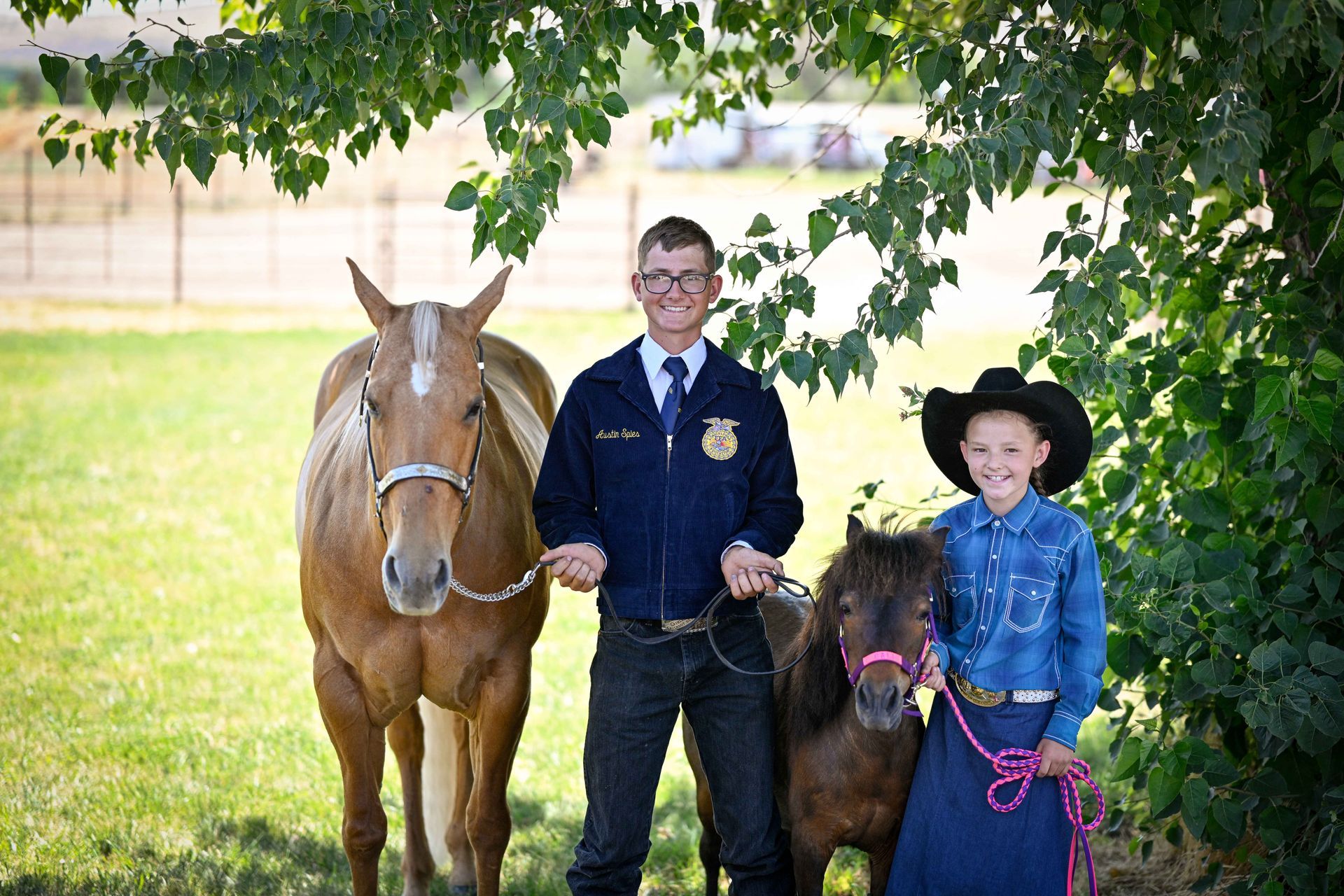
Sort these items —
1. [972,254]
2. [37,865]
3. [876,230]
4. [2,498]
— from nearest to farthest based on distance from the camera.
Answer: [876,230] → [37,865] → [2,498] → [972,254]

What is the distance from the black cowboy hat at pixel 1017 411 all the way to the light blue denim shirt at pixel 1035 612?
18cm

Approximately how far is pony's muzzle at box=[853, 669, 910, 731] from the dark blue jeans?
47cm

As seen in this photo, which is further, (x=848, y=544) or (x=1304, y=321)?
(x=1304, y=321)

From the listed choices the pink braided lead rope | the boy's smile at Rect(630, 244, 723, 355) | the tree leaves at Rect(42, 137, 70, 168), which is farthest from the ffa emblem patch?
the tree leaves at Rect(42, 137, 70, 168)

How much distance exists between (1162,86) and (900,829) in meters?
2.14

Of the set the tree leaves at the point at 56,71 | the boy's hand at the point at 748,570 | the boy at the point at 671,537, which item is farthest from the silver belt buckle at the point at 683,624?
the tree leaves at the point at 56,71

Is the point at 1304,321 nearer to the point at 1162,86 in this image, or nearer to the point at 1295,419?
the point at 1295,419

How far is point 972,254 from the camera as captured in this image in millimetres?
27391

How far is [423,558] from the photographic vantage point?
285 centimetres

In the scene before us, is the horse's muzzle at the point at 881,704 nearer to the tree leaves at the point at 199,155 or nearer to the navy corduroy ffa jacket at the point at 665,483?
the navy corduroy ffa jacket at the point at 665,483

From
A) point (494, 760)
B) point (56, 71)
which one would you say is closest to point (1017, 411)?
point (494, 760)

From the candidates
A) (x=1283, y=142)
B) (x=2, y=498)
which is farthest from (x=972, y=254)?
(x=1283, y=142)

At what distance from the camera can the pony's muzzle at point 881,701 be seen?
2793 millimetres

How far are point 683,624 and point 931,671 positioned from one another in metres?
0.66
